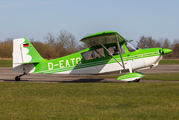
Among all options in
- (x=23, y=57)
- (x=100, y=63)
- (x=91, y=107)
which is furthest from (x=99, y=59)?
(x=91, y=107)

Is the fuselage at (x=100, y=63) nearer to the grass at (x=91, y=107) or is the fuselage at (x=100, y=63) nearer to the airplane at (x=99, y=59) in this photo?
the airplane at (x=99, y=59)

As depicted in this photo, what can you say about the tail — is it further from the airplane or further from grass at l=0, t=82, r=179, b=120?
grass at l=0, t=82, r=179, b=120

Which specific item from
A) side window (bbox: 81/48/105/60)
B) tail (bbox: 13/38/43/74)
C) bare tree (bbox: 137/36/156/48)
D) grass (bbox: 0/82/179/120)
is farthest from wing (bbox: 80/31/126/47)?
bare tree (bbox: 137/36/156/48)

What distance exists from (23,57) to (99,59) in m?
4.74

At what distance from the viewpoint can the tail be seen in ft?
45.1

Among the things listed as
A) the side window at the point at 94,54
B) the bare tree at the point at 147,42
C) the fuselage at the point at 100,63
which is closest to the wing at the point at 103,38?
the side window at the point at 94,54

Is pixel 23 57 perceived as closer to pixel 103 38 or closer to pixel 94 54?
pixel 94 54

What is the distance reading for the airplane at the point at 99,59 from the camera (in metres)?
12.6

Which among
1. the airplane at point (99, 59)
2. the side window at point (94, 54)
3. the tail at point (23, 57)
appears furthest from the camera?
the tail at point (23, 57)

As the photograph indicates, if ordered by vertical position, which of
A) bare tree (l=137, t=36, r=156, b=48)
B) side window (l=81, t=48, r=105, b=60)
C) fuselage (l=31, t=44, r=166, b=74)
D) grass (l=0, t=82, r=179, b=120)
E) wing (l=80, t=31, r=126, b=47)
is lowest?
grass (l=0, t=82, r=179, b=120)

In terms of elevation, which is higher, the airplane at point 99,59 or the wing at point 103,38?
the wing at point 103,38

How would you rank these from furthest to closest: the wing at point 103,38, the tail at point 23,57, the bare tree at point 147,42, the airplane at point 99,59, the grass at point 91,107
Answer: the bare tree at point 147,42
the tail at point 23,57
the airplane at point 99,59
the wing at point 103,38
the grass at point 91,107

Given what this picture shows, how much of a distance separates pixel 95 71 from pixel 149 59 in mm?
3166

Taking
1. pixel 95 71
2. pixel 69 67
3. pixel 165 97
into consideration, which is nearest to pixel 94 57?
pixel 95 71
